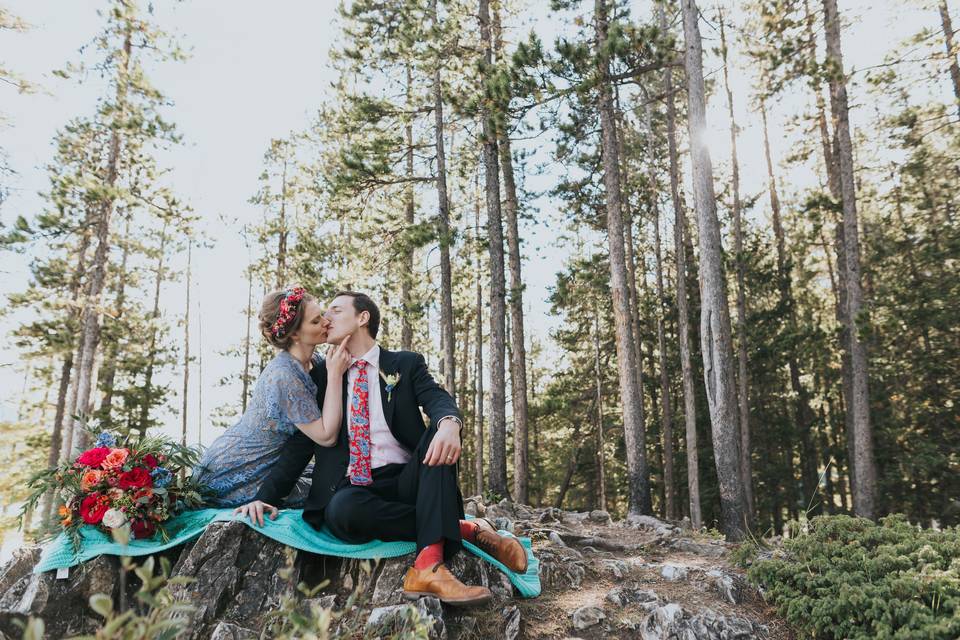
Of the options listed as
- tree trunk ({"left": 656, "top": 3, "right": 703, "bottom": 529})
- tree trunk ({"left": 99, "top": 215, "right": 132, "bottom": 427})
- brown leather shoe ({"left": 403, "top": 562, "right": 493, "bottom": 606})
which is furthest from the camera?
tree trunk ({"left": 99, "top": 215, "right": 132, "bottom": 427})

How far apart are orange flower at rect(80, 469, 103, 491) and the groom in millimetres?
810

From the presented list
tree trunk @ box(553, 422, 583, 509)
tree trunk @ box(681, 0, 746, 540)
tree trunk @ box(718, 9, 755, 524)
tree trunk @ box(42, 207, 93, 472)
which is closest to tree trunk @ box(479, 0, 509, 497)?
tree trunk @ box(681, 0, 746, 540)

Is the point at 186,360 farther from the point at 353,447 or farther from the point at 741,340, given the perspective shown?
the point at 353,447

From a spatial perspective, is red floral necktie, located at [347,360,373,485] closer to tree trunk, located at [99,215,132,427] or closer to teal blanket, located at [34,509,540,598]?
teal blanket, located at [34,509,540,598]

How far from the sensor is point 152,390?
763 inches

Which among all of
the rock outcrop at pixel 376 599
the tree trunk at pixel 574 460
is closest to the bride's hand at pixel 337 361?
Result: the rock outcrop at pixel 376 599

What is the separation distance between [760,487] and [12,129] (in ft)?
67.3

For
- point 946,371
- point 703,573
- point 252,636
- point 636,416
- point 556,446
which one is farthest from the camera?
point 556,446

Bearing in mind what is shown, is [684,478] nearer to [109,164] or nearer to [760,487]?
[760,487]

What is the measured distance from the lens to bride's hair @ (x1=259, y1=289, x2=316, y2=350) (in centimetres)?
354

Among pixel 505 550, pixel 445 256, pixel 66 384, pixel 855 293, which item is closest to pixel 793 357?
pixel 855 293

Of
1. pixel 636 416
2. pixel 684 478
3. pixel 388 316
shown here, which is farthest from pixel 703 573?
pixel 684 478

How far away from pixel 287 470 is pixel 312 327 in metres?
0.86

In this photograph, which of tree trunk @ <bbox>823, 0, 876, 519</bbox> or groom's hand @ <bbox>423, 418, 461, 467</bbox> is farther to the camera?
tree trunk @ <bbox>823, 0, 876, 519</bbox>
